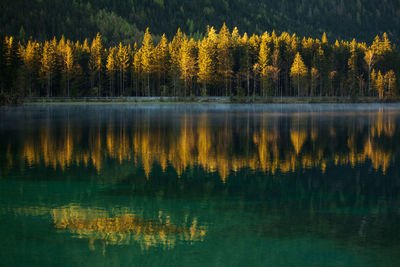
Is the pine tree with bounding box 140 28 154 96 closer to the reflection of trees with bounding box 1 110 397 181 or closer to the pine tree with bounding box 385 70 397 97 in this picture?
the pine tree with bounding box 385 70 397 97

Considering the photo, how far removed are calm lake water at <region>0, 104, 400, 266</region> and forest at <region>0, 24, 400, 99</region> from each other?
9269 cm

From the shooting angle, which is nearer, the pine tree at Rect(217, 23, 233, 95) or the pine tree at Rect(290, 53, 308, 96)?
the pine tree at Rect(217, 23, 233, 95)

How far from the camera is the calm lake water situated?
925 cm

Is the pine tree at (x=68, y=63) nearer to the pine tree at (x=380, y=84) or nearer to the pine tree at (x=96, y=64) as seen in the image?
the pine tree at (x=96, y=64)

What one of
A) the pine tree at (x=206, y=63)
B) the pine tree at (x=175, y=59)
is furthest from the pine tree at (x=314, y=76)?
the pine tree at (x=175, y=59)

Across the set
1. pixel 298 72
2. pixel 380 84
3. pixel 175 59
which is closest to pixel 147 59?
pixel 175 59

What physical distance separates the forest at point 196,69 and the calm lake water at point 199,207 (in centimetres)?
9269

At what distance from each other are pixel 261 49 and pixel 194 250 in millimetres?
118524

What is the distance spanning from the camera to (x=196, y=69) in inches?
4929

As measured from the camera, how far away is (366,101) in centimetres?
12669

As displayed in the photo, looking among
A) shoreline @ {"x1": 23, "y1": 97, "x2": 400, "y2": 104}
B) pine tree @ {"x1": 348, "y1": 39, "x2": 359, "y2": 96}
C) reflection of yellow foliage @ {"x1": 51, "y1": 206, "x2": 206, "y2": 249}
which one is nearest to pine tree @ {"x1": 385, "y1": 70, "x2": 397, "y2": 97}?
pine tree @ {"x1": 348, "y1": 39, "x2": 359, "y2": 96}

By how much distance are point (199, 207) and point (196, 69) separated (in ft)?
374

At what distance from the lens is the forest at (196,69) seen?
120 metres

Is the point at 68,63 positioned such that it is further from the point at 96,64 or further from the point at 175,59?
the point at 175,59
